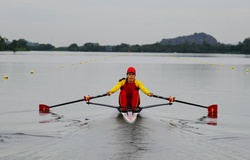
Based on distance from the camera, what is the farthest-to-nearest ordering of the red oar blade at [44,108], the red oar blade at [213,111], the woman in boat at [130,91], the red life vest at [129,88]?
the red oar blade at [44,108]
the red oar blade at [213,111]
the red life vest at [129,88]
the woman in boat at [130,91]

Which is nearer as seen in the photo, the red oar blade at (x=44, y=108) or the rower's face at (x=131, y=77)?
the rower's face at (x=131, y=77)

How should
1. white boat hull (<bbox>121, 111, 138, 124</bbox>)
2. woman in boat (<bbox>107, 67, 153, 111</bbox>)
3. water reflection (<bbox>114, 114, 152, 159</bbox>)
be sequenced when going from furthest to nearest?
woman in boat (<bbox>107, 67, 153, 111</bbox>) < white boat hull (<bbox>121, 111, 138, 124</bbox>) < water reflection (<bbox>114, 114, 152, 159</bbox>)

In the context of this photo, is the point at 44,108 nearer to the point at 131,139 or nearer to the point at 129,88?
the point at 129,88

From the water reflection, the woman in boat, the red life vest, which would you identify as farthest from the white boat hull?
the red life vest

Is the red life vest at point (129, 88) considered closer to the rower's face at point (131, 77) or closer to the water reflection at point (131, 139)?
the rower's face at point (131, 77)

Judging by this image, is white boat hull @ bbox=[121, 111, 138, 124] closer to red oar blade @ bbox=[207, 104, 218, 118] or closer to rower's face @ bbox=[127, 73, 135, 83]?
rower's face @ bbox=[127, 73, 135, 83]

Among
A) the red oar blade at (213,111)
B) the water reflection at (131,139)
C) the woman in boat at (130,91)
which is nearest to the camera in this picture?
the water reflection at (131,139)

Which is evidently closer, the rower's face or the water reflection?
the water reflection

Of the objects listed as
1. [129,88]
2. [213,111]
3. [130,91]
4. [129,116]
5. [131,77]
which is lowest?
[213,111]

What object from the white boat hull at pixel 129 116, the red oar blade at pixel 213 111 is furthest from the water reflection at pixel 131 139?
the red oar blade at pixel 213 111

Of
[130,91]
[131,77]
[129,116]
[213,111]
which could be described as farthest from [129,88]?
[213,111]

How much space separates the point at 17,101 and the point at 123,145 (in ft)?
51.3

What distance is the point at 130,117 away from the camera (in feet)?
56.9

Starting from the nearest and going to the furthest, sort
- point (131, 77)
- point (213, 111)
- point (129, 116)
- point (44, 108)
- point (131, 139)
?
point (131, 139) → point (129, 116) → point (131, 77) → point (213, 111) → point (44, 108)
